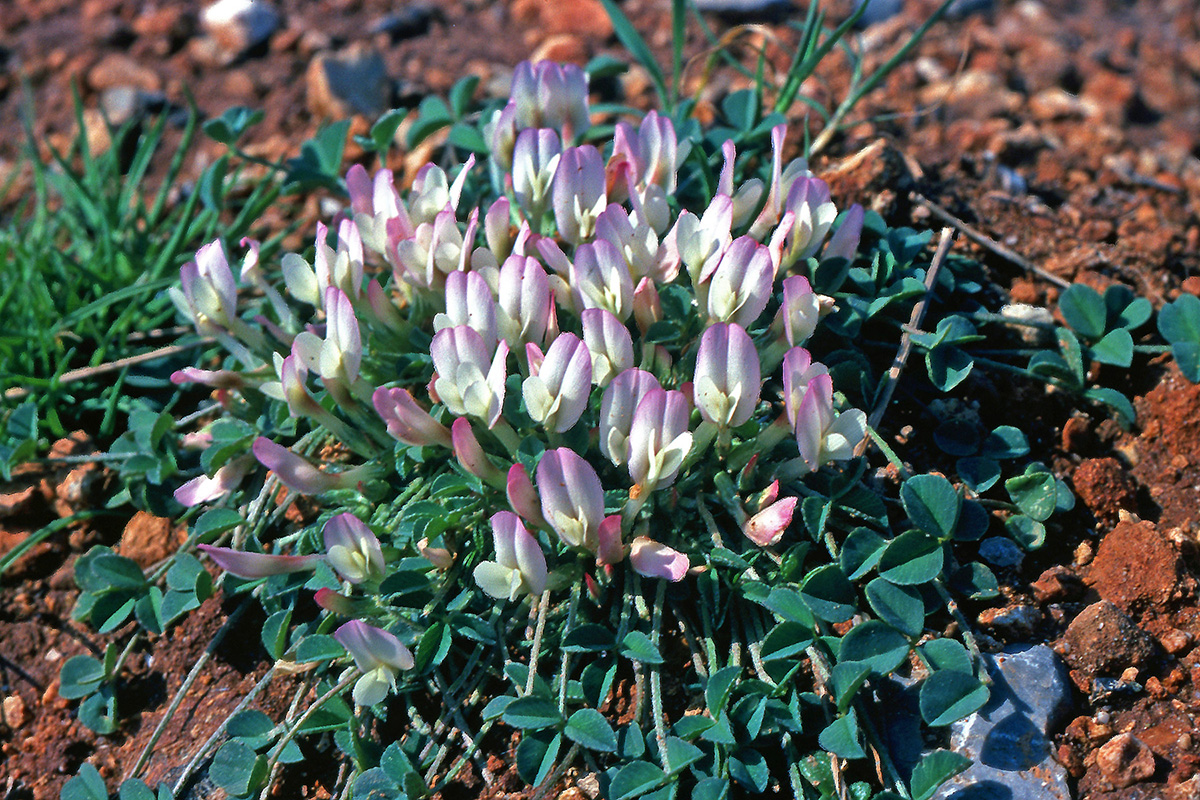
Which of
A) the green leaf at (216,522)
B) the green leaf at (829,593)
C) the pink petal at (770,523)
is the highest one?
the pink petal at (770,523)

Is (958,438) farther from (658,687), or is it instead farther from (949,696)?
(658,687)

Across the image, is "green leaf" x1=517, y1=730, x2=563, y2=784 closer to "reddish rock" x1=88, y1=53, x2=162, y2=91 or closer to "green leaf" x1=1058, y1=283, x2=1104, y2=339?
"green leaf" x1=1058, y1=283, x2=1104, y2=339

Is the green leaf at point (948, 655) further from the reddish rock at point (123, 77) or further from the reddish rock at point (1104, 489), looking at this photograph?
the reddish rock at point (123, 77)

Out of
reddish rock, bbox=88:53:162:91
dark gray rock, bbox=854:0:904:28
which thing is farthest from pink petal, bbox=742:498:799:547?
reddish rock, bbox=88:53:162:91

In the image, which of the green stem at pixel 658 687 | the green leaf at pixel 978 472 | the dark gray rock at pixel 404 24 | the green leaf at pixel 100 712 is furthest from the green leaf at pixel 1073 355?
the dark gray rock at pixel 404 24

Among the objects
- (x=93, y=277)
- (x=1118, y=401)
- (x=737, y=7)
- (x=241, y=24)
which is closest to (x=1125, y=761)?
(x=1118, y=401)

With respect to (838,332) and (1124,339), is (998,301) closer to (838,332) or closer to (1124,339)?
(1124,339)
